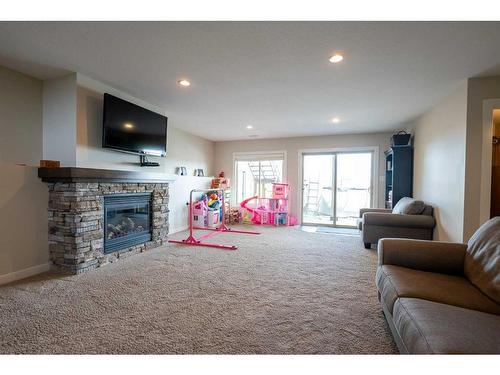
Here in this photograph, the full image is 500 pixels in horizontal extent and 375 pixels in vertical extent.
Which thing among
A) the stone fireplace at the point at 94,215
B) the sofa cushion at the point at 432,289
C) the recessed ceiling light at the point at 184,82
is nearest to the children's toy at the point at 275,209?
the stone fireplace at the point at 94,215

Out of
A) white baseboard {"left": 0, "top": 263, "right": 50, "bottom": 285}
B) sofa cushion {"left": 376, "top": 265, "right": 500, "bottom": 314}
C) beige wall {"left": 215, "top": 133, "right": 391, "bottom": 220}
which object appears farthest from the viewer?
beige wall {"left": 215, "top": 133, "right": 391, "bottom": 220}

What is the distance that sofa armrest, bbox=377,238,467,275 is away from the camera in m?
1.73

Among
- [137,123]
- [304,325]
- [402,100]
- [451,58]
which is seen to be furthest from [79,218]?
[402,100]

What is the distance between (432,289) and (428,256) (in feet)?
1.37

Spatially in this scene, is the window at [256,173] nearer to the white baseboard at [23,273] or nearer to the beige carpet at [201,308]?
the beige carpet at [201,308]

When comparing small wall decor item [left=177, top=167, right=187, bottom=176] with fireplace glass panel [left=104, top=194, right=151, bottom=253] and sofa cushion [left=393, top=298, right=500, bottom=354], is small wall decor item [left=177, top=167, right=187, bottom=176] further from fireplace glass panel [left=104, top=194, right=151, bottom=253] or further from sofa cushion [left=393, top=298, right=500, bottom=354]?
sofa cushion [left=393, top=298, right=500, bottom=354]

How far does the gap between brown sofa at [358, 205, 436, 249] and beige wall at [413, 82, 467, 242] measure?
0.12 metres

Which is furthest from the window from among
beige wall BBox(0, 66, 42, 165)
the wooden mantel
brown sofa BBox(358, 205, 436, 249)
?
beige wall BBox(0, 66, 42, 165)

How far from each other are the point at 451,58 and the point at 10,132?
4.64 metres

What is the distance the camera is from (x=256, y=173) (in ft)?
21.9

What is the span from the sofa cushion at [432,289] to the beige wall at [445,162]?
1.63 m

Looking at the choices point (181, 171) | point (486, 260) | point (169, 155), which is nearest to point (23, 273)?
point (169, 155)

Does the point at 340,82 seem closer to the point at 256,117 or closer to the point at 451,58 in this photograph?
the point at 451,58

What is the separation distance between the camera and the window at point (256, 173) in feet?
21.0
